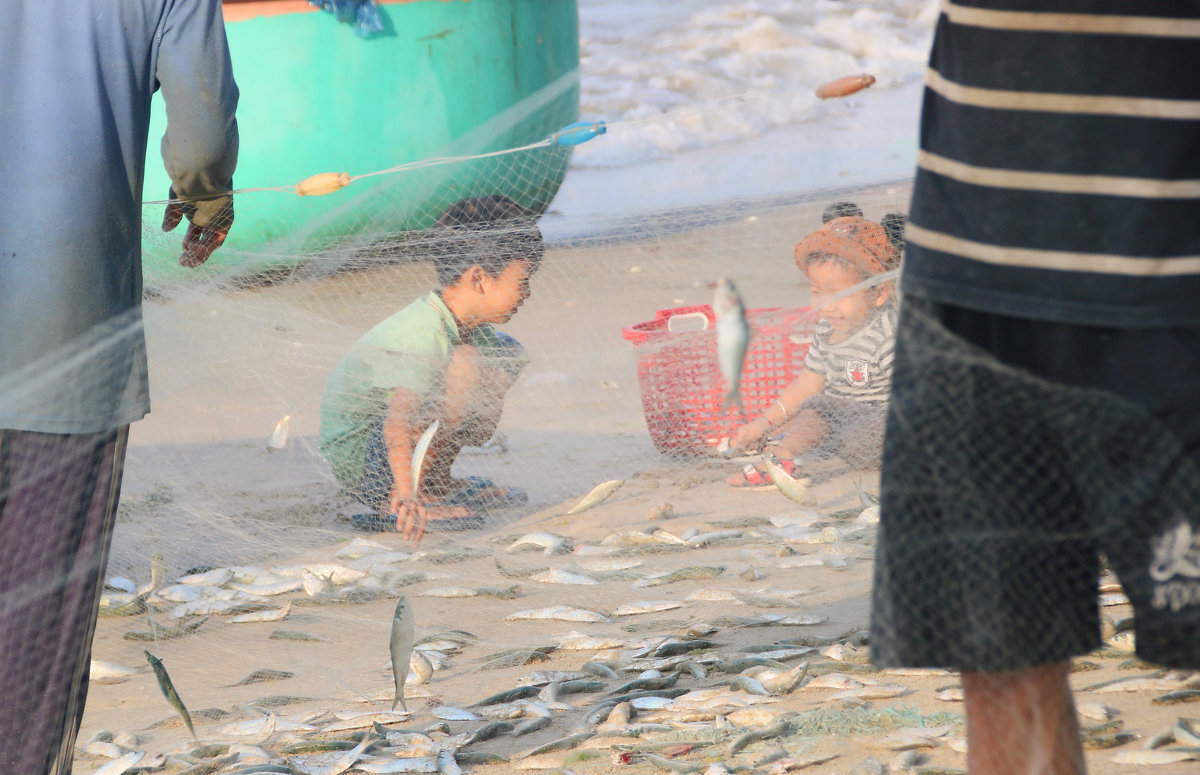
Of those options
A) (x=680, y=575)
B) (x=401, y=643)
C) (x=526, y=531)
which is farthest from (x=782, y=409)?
(x=401, y=643)

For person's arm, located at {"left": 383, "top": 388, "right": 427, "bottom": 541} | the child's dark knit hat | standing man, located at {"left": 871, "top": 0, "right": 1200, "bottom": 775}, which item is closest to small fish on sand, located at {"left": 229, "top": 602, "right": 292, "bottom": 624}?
person's arm, located at {"left": 383, "top": 388, "right": 427, "bottom": 541}

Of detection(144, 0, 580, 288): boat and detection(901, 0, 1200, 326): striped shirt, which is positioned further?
detection(144, 0, 580, 288): boat

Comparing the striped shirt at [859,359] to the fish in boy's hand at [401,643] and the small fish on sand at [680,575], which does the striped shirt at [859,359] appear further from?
the fish in boy's hand at [401,643]

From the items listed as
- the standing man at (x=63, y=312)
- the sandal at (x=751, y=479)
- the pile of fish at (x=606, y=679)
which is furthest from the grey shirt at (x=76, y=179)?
the sandal at (x=751, y=479)

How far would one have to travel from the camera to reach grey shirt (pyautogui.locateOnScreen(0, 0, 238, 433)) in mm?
2137

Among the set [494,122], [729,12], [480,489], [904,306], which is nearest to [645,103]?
[729,12]

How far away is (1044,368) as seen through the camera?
147 cm

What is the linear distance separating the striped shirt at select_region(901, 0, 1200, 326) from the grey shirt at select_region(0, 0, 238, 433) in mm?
1536

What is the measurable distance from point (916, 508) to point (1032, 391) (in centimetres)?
21

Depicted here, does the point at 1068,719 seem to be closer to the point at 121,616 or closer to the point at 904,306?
the point at 904,306

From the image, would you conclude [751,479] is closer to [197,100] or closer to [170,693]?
[170,693]

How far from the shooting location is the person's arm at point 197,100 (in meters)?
2.23

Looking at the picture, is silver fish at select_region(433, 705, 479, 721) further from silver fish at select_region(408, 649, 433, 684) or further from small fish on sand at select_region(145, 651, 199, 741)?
small fish on sand at select_region(145, 651, 199, 741)

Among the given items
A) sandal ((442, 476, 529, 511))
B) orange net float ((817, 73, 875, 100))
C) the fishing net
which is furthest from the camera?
sandal ((442, 476, 529, 511))
